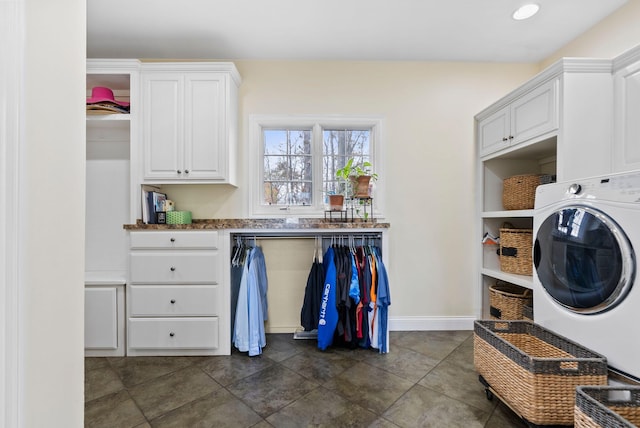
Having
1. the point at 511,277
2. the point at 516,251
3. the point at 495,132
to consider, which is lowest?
the point at 511,277

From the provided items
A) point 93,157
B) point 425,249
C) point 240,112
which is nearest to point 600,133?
point 425,249

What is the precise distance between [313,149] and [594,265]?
7.07ft

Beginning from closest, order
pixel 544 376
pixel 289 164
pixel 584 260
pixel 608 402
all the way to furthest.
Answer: pixel 608 402, pixel 544 376, pixel 584 260, pixel 289 164

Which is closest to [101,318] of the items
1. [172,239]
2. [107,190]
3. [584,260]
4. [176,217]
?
[172,239]

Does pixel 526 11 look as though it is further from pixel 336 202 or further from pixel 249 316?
pixel 249 316

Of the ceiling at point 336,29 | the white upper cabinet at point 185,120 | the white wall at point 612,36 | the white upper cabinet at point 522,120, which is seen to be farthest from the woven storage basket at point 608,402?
the white upper cabinet at point 185,120

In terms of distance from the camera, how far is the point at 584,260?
1.43 m

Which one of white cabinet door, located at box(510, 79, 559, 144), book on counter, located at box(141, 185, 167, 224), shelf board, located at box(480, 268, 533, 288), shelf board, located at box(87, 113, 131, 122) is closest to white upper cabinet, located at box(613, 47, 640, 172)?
white cabinet door, located at box(510, 79, 559, 144)

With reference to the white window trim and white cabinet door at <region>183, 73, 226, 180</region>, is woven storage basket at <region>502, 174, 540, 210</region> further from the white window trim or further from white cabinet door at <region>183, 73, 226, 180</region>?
white cabinet door at <region>183, 73, 226, 180</region>

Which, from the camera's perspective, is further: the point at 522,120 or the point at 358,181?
the point at 358,181

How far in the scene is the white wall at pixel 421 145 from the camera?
A: 269cm

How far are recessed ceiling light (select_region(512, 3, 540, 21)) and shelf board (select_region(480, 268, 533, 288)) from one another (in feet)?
6.39

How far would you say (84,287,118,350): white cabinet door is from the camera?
2188mm

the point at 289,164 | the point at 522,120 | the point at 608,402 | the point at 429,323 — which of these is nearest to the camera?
the point at 608,402
